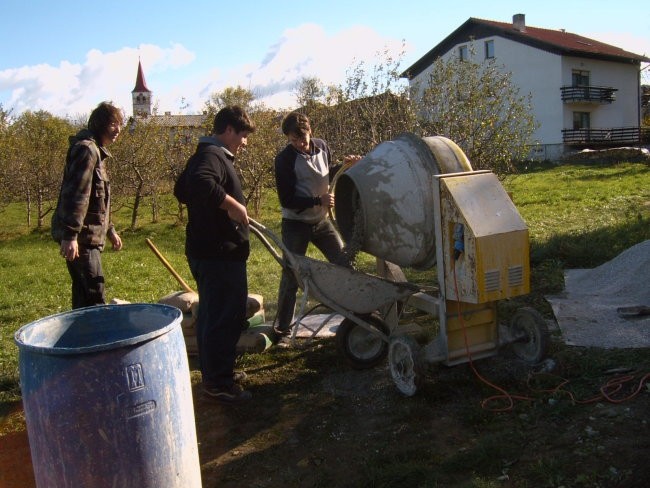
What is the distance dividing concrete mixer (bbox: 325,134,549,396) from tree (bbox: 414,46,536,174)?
508 cm

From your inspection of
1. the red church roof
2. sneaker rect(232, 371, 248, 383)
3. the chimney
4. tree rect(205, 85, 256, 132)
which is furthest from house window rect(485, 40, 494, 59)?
the red church roof

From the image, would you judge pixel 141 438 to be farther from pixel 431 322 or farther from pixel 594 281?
pixel 594 281

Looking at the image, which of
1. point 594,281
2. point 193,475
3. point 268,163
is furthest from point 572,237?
point 268,163

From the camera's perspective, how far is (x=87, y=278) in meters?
4.36

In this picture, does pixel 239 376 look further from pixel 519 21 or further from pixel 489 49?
pixel 519 21

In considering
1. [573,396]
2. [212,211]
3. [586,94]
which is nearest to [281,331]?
[212,211]

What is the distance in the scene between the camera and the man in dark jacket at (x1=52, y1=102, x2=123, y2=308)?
4082mm

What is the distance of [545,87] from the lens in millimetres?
33906

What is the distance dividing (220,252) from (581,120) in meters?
35.3

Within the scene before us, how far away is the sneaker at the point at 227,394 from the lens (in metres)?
4.17

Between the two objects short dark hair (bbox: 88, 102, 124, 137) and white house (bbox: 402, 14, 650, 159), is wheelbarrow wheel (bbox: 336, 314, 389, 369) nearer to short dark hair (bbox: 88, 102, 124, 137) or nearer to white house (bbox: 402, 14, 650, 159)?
short dark hair (bbox: 88, 102, 124, 137)

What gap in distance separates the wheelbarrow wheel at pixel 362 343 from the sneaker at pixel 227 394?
793 mm

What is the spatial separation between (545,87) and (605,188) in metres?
20.0

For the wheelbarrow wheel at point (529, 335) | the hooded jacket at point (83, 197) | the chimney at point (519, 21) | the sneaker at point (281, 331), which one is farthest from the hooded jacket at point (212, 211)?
the chimney at point (519, 21)
